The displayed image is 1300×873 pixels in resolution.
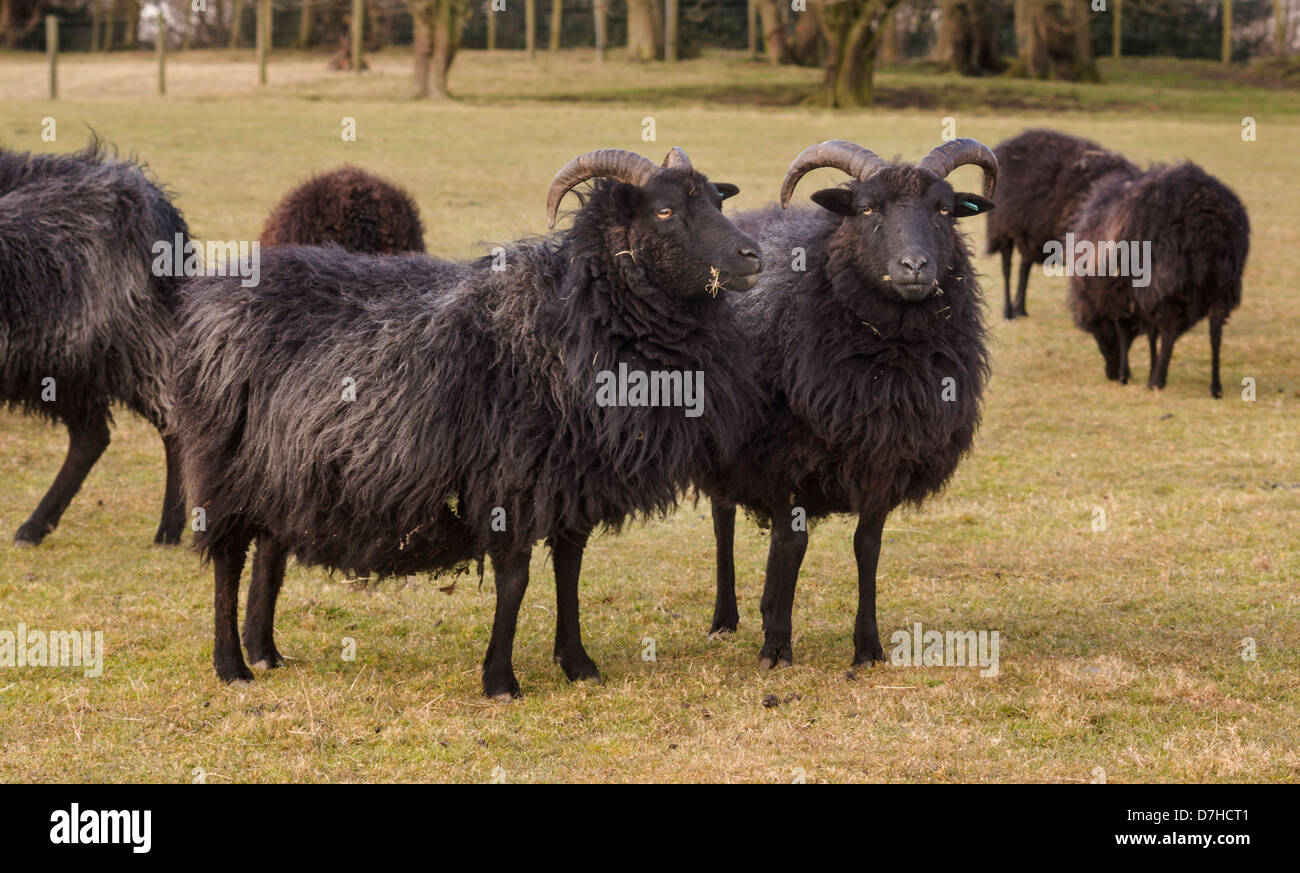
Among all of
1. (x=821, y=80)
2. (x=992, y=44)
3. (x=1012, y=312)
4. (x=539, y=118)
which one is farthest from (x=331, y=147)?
(x=992, y=44)

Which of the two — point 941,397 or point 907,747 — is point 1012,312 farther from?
point 907,747

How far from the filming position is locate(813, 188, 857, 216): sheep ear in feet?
24.7

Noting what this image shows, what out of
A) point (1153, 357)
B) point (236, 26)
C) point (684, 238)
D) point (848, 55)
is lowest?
point (1153, 357)

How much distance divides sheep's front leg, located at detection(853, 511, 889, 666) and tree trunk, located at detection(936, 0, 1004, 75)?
4841 centimetres

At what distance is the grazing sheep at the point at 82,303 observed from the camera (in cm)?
949

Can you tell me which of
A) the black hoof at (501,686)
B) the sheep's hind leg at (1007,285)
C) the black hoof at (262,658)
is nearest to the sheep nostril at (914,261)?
the black hoof at (501,686)

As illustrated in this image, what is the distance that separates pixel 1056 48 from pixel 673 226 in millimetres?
48424

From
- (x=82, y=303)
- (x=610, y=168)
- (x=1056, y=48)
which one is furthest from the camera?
(x=1056, y=48)

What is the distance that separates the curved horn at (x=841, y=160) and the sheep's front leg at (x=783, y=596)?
1949 millimetres

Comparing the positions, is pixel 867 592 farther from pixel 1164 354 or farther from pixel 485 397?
pixel 1164 354

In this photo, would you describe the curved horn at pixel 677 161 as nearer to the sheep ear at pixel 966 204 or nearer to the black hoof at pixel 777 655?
the sheep ear at pixel 966 204

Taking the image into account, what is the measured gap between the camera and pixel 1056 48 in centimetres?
5119

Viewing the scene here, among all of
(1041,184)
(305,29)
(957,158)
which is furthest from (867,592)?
(305,29)

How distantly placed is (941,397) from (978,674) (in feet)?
4.90
